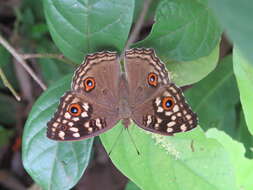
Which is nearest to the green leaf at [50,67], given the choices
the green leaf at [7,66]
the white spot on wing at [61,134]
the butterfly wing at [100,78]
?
the green leaf at [7,66]

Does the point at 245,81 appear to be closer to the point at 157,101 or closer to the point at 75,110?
the point at 157,101

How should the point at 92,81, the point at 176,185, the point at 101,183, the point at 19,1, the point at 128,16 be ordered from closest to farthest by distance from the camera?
the point at 128,16, the point at 176,185, the point at 92,81, the point at 19,1, the point at 101,183

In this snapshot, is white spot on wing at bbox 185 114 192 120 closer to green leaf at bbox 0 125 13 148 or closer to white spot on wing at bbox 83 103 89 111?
white spot on wing at bbox 83 103 89 111

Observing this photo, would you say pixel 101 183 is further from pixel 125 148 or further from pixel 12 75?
pixel 125 148

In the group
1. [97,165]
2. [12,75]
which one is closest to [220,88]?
[97,165]

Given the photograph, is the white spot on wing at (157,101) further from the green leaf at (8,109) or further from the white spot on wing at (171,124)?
the green leaf at (8,109)

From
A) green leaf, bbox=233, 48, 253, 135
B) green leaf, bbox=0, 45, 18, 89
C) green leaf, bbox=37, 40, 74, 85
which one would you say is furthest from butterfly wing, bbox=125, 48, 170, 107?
green leaf, bbox=0, 45, 18, 89
